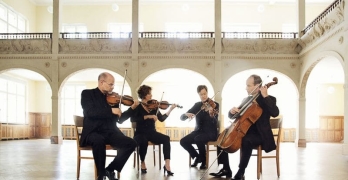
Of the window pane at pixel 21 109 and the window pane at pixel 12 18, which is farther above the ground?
the window pane at pixel 12 18

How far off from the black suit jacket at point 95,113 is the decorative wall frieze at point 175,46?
1060 centimetres

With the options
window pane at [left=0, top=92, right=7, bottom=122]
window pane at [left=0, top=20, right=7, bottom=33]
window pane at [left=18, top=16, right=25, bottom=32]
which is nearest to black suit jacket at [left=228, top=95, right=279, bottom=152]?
window pane at [left=0, top=20, right=7, bottom=33]

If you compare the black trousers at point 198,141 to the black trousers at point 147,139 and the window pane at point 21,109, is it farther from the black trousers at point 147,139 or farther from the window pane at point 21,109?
the window pane at point 21,109

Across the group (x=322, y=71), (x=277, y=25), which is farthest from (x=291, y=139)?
(x=277, y=25)

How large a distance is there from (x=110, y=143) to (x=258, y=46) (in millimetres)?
11448

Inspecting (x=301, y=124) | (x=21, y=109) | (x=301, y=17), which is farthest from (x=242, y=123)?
(x=21, y=109)

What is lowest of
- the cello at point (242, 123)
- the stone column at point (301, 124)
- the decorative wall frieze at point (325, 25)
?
the stone column at point (301, 124)

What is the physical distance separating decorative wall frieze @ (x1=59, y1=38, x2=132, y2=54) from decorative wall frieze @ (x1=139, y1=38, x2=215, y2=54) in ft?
2.30

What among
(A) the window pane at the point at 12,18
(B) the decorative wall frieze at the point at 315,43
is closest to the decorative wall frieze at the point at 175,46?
(B) the decorative wall frieze at the point at 315,43

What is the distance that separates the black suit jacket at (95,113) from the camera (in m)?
4.94

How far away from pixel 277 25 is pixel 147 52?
8371 millimetres

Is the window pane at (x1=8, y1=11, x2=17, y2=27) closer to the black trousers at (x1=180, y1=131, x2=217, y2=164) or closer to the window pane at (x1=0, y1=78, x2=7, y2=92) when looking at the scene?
the window pane at (x1=0, y1=78, x2=7, y2=92)

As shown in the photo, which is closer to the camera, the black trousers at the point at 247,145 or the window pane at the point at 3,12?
the black trousers at the point at 247,145

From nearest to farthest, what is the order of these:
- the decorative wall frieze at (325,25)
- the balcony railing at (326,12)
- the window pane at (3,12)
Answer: the decorative wall frieze at (325,25)
the balcony railing at (326,12)
the window pane at (3,12)
